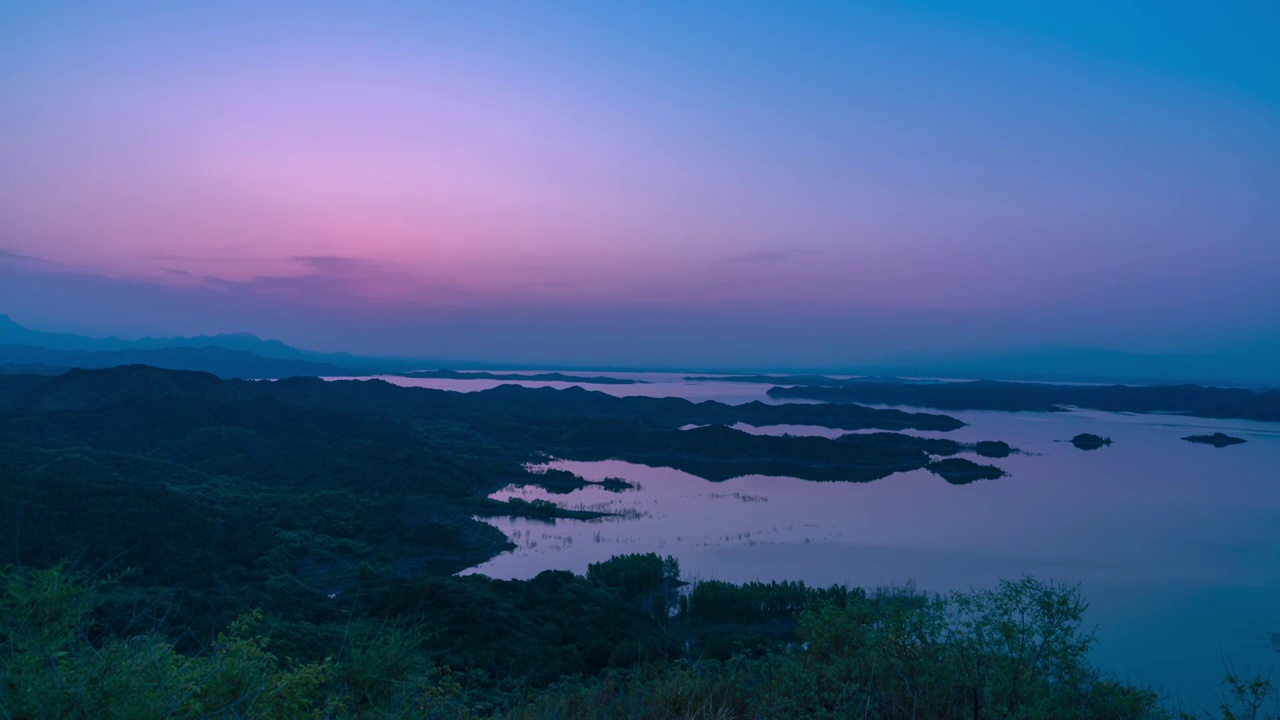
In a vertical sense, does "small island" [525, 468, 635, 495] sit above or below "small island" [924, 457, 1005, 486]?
below

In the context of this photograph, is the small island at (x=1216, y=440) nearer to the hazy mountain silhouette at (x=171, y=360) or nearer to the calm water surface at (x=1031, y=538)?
the calm water surface at (x=1031, y=538)

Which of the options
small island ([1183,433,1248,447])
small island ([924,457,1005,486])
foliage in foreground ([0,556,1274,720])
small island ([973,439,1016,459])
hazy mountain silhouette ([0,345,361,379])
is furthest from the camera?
hazy mountain silhouette ([0,345,361,379])

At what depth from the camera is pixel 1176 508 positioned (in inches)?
939

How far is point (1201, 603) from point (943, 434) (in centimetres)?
3308

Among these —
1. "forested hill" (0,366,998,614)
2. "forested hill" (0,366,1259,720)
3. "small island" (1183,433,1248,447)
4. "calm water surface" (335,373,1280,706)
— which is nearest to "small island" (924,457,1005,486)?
"calm water surface" (335,373,1280,706)

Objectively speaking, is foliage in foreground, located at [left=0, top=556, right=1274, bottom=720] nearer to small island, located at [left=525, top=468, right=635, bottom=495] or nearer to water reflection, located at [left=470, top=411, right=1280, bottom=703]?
water reflection, located at [left=470, top=411, right=1280, bottom=703]

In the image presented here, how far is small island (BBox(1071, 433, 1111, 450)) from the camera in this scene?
127 feet

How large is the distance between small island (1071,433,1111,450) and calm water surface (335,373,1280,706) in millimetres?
4476

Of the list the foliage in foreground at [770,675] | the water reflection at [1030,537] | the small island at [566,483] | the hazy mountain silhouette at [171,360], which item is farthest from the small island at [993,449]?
the hazy mountain silhouette at [171,360]

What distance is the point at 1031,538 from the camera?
1983cm

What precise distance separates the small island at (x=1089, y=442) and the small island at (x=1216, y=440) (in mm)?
5304

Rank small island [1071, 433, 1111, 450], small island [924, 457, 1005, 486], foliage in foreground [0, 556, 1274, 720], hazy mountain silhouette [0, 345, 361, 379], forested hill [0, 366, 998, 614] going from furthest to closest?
hazy mountain silhouette [0, 345, 361, 379] → small island [1071, 433, 1111, 450] → small island [924, 457, 1005, 486] → forested hill [0, 366, 998, 614] → foliage in foreground [0, 556, 1274, 720]

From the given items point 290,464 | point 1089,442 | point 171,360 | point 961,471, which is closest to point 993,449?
point 961,471

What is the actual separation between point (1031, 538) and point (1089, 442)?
24.4 metres
